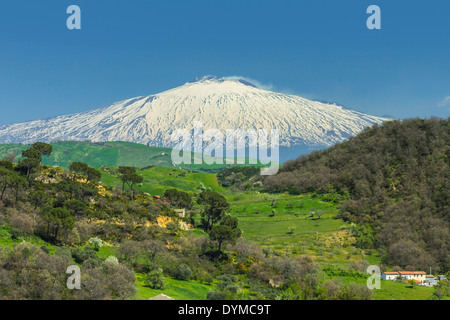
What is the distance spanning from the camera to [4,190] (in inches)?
2079

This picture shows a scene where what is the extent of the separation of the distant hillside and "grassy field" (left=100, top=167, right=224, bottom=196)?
3477 centimetres

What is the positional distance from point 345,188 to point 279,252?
45.6 m

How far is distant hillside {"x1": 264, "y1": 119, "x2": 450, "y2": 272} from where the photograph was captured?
225 feet

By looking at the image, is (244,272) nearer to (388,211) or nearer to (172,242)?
(172,242)

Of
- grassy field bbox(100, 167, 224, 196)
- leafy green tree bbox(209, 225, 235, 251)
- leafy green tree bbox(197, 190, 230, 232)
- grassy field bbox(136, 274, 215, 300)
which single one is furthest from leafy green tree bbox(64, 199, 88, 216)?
grassy field bbox(100, 167, 224, 196)

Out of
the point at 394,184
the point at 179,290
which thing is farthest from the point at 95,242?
the point at 394,184

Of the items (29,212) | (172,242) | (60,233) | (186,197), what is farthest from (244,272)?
(186,197)

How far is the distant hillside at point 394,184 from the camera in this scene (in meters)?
68.4

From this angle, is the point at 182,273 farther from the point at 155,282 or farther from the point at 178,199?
the point at 178,199

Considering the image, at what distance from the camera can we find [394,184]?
93500 millimetres

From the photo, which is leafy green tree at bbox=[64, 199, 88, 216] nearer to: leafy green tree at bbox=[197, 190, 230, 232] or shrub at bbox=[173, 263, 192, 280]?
shrub at bbox=[173, 263, 192, 280]

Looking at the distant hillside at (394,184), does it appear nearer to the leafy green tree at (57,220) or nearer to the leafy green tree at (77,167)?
the leafy green tree at (57,220)

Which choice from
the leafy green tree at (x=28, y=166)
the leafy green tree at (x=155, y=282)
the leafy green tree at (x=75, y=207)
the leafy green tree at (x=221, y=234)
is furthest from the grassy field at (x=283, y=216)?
the leafy green tree at (x=28, y=166)

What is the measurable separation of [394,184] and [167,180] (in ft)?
263
